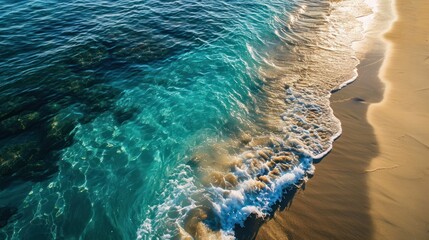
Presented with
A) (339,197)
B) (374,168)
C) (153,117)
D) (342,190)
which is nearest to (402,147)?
(374,168)

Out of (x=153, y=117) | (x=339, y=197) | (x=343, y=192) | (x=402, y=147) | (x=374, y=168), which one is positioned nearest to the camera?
(x=339, y=197)

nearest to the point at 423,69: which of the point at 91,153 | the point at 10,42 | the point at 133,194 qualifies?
the point at 133,194

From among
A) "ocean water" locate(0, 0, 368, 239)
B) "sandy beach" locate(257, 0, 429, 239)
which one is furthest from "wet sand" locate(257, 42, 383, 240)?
"ocean water" locate(0, 0, 368, 239)

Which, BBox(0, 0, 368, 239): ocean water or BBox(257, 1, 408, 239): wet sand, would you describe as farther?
BBox(0, 0, 368, 239): ocean water

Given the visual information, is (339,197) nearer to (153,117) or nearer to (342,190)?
(342,190)

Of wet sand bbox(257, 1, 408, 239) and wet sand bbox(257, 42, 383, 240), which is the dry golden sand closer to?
wet sand bbox(257, 1, 408, 239)

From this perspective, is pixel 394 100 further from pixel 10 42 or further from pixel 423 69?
pixel 10 42

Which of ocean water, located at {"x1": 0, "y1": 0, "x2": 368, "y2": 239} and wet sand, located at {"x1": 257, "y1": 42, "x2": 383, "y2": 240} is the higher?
ocean water, located at {"x1": 0, "y1": 0, "x2": 368, "y2": 239}
